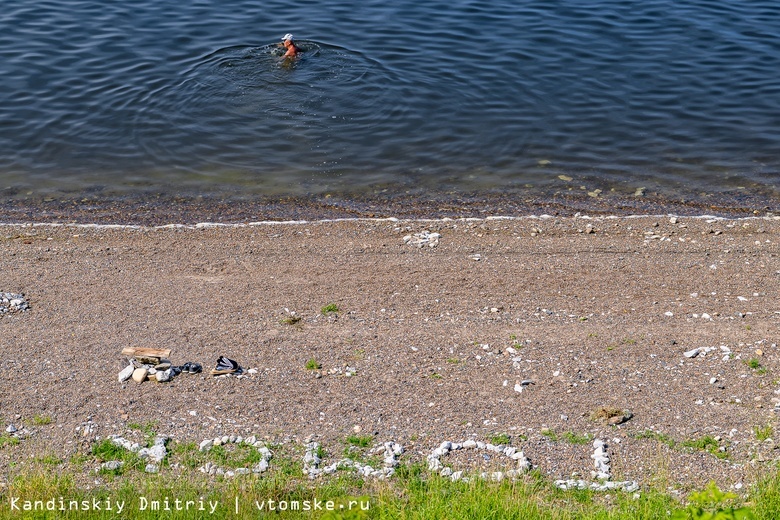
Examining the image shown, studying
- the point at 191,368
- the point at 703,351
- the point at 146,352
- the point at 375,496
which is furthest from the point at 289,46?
the point at 375,496

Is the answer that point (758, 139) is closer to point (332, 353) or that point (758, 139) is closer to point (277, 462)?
point (332, 353)

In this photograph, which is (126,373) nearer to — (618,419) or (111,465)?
(111,465)

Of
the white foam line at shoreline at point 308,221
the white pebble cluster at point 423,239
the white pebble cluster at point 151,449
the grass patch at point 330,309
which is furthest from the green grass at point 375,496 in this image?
the white foam line at shoreline at point 308,221

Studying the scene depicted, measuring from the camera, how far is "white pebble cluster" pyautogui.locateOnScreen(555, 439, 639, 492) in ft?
22.3

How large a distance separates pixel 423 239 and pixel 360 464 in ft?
19.6

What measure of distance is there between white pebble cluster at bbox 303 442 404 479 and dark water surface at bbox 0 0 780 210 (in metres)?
8.56

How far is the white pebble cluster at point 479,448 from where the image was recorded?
6926 mm

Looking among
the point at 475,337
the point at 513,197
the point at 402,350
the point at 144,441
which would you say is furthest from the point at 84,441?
the point at 513,197

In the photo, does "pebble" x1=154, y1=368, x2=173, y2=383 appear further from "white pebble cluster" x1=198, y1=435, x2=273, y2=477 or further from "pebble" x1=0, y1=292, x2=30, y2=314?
"pebble" x1=0, y1=292, x2=30, y2=314

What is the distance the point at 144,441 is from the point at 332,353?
233 cm

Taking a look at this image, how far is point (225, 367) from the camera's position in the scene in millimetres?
8742

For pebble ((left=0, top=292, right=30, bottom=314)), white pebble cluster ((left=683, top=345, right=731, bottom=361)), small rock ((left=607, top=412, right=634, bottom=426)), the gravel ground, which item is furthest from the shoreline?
small rock ((left=607, top=412, right=634, bottom=426))

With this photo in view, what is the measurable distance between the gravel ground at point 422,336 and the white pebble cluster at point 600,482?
11 centimetres

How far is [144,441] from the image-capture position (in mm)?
7508
